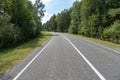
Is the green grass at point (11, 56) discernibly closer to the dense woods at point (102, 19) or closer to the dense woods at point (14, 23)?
the dense woods at point (14, 23)

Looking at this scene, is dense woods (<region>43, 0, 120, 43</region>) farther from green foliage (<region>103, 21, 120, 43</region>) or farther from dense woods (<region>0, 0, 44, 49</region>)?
dense woods (<region>0, 0, 44, 49</region>)

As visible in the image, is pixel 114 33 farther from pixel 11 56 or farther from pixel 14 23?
pixel 11 56

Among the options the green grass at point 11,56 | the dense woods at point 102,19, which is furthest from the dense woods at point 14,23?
the dense woods at point 102,19

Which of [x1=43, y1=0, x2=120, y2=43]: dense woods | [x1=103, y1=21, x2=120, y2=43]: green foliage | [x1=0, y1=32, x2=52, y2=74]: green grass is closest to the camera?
[x1=0, y1=32, x2=52, y2=74]: green grass

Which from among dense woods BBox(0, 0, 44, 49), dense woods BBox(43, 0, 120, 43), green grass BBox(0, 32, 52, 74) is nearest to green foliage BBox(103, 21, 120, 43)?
dense woods BBox(43, 0, 120, 43)

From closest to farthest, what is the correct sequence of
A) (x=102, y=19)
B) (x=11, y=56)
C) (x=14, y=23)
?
(x=11, y=56) < (x=14, y=23) < (x=102, y=19)

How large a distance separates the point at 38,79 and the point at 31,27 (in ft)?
149

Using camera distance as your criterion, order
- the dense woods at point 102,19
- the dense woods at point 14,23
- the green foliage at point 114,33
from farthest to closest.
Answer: the dense woods at point 102,19 < the green foliage at point 114,33 < the dense woods at point 14,23

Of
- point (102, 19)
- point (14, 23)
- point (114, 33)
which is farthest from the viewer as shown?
point (102, 19)

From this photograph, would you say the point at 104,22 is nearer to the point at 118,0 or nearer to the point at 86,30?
the point at 118,0

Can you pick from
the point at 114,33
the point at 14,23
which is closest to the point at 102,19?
the point at 114,33

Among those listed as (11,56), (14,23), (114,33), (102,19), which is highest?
(102,19)

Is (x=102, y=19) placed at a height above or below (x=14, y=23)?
above

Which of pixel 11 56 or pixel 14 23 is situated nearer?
pixel 11 56
